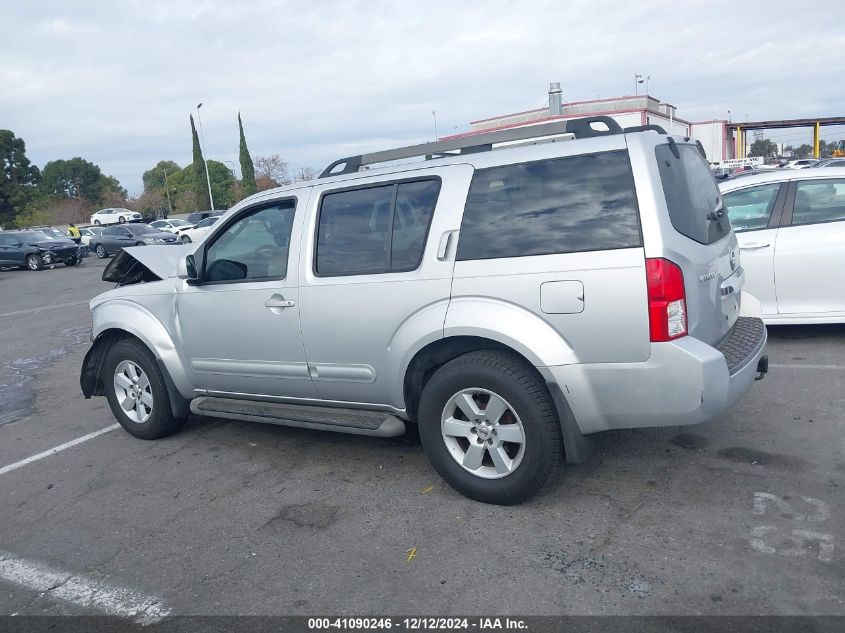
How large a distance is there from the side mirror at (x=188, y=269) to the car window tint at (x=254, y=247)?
89 millimetres

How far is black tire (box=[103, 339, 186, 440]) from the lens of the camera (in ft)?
18.1

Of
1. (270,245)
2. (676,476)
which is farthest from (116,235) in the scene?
(676,476)

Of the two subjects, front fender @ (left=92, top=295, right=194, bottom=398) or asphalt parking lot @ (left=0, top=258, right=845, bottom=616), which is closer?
asphalt parking lot @ (left=0, top=258, right=845, bottom=616)

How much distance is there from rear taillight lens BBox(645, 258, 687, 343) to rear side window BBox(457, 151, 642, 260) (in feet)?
0.53

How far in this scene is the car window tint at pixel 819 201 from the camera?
6.79 meters

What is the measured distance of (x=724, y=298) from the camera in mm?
4109

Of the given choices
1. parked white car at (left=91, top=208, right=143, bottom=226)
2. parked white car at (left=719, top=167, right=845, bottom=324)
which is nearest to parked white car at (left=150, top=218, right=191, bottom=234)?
parked white car at (left=91, top=208, right=143, bottom=226)

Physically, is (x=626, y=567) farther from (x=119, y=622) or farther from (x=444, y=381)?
(x=119, y=622)

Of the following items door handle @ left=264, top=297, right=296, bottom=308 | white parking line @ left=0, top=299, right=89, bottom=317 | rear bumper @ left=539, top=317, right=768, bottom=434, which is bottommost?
white parking line @ left=0, top=299, right=89, bottom=317

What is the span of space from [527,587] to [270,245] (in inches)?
111

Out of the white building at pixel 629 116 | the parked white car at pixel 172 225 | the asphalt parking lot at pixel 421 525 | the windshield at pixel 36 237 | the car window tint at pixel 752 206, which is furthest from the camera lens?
the parked white car at pixel 172 225

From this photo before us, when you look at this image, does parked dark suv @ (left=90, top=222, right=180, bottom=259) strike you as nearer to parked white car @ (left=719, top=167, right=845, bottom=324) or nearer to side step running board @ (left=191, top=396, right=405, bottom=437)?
side step running board @ (left=191, top=396, right=405, bottom=437)

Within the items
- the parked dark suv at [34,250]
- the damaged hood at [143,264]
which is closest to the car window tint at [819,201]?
the damaged hood at [143,264]

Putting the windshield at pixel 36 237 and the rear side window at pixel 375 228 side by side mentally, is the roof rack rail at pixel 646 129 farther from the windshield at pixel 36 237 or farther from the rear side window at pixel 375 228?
the windshield at pixel 36 237
